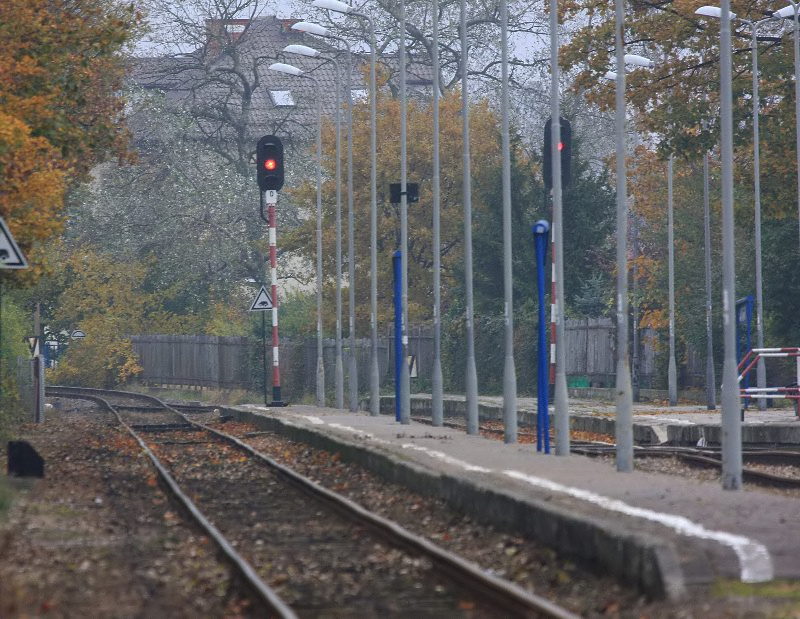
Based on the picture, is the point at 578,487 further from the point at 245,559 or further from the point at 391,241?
the point at 391,241

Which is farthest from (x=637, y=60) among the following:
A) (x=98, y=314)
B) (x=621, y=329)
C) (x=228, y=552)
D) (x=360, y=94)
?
(x=98, y=314)

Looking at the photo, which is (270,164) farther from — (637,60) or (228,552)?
(228,552)

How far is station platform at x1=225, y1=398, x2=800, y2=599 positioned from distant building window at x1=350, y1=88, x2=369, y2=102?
3507 cm

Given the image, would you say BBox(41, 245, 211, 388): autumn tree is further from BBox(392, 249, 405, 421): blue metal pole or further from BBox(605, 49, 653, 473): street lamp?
BBox(605, 49, 653, 473): street lamp

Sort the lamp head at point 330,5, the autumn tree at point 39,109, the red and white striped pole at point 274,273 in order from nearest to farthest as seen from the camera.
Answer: the autumn tree at point 39,109, the lamp head at point 330,5, the red and white striped pole at point 274,273

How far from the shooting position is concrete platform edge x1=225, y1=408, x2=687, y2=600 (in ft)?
35.6

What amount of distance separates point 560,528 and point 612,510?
27.9 inches

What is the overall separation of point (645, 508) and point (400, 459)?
6.44 meters

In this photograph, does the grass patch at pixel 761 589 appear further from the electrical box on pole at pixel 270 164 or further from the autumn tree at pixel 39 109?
the electrical box on pole at pixel 270 164

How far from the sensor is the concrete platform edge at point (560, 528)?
427 inches

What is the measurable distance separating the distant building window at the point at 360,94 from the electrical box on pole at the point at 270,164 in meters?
19.2

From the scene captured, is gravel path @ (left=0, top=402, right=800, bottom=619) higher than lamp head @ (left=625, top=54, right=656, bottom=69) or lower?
lower

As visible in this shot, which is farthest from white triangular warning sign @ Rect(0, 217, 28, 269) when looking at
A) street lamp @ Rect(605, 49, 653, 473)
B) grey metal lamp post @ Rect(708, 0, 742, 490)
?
grey metal lamp post @ Rect(708, 0, 742, 490)

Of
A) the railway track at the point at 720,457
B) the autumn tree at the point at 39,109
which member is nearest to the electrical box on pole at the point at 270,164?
the autumn tree at the point at 39,109
